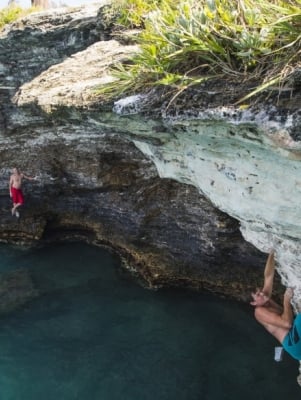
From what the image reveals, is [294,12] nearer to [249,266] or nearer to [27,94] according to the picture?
[27,94]

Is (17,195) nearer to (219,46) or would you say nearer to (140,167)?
(140,167)

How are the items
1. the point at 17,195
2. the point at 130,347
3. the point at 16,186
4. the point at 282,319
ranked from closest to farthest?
the point at 282,319 → the point at 130,347 → the point at 16,186 → the point at 17,195

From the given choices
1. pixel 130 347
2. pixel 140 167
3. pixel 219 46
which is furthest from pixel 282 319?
pixel 140 167

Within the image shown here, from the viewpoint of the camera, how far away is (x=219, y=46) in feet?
15.6

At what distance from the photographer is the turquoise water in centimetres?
726

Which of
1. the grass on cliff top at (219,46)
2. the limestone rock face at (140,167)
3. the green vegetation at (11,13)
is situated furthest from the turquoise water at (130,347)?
the green vegetation at (11,13)

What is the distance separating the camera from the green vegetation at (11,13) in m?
10.1

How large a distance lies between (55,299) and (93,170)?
281 centimetres

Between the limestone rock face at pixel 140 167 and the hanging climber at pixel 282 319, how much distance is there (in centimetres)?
67

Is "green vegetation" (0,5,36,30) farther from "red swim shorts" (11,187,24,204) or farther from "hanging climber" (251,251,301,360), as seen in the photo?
"hanging climber" (251,251,301,360)

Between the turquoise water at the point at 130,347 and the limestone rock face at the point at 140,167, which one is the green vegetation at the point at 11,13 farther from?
the turquoise water at the point at 130,347

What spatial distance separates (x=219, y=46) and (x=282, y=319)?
3.31m

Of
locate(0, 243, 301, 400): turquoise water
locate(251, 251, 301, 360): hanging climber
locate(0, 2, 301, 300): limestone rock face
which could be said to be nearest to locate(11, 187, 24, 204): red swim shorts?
locate(0, 2, 301, 300): limestone rock face

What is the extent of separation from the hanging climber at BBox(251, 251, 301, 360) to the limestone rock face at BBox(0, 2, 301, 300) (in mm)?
671
